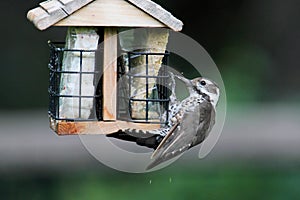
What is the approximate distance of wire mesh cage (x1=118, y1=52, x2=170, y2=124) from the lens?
3975 millimetres

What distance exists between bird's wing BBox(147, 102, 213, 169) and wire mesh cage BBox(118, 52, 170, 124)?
7 cm

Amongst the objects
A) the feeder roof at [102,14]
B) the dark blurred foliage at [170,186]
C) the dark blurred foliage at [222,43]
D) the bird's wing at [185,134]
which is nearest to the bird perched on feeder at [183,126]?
the bird's wing at [185,134]

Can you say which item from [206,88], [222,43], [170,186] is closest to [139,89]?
[206,88]

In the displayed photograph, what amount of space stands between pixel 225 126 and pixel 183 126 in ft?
11.1

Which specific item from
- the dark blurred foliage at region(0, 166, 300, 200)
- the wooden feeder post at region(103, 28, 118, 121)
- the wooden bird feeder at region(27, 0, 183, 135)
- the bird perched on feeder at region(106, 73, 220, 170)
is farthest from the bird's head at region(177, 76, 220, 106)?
the dark blurred foliage at region(0, 166, 300, 200)

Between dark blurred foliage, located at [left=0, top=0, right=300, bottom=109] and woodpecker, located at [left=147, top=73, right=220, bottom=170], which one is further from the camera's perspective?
dark blurred foliage, located at [left=0, top=0, right=300, bottom=109]

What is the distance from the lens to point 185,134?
410 cm

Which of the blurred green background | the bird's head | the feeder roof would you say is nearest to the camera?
the feeder roof

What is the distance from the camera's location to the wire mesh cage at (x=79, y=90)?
3.92 m

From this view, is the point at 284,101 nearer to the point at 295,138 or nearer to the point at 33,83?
the point at 295,138

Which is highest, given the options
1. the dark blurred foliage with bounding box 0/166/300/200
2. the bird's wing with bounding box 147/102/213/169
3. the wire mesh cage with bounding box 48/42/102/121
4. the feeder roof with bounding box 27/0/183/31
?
the feeder roof with bounding box 27/0/183/31

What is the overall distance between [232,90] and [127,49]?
10.7 feet

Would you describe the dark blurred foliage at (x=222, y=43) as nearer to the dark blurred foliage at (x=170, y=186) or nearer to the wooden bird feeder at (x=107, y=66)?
the dark blurred foliage at (x=170, y=186)

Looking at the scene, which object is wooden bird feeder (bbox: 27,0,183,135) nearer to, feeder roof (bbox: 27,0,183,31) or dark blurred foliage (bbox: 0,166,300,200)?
feeder roof (bbox: 27,0,183,31)
